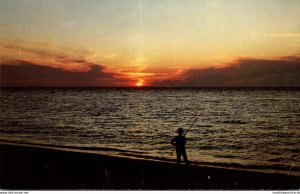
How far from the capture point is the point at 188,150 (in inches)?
674

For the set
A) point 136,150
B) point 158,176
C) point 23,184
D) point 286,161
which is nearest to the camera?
point 23,184

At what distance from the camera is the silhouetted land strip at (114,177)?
26.2ft

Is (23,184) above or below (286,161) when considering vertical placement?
above

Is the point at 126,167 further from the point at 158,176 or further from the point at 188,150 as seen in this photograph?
the point at 188,150

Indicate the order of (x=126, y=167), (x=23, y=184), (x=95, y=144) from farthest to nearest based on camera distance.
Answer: (x=95, y=144)
(x=126, y=167)
(x=23, y=184)

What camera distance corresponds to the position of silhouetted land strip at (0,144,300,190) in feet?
26.2

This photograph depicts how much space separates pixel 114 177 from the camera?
29.3 feet

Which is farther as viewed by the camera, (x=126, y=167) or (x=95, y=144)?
(x=95, y=144)

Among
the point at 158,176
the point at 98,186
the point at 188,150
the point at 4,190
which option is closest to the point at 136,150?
the point at 188,150

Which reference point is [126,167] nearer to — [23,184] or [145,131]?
[23,184]

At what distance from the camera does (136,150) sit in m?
16.7

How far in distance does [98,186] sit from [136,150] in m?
8.77

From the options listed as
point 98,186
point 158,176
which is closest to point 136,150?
point 158,176

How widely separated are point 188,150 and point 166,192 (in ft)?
35.5
